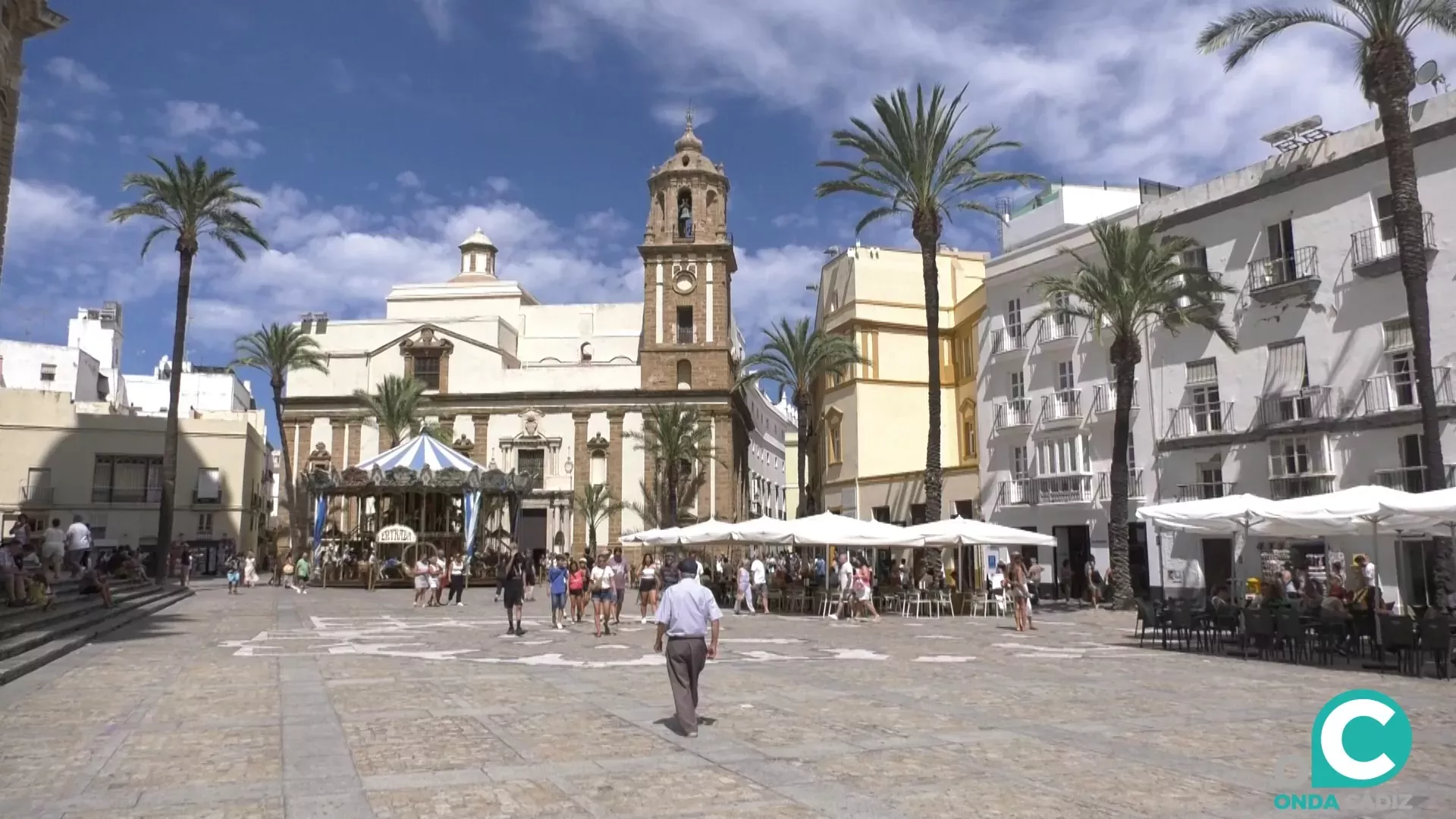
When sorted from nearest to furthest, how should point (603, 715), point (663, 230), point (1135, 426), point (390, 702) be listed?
point (603, 715)
point (390, 702)
point (1135, 426)
point (663, 230)

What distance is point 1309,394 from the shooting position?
2620 cm

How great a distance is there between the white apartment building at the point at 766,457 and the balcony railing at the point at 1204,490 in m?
34.0

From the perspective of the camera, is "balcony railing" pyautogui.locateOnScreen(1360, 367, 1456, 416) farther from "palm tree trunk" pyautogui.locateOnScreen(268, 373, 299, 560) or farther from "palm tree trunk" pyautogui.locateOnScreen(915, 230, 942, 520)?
"palm tree trunk" pyautogui.locateOnScreen(268, 373, 299, 560)

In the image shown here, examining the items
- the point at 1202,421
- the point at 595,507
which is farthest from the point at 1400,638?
the point at 595,507

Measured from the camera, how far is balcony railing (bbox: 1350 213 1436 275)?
79.2 feet

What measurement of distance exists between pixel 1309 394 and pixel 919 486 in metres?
15.1

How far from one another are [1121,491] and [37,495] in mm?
46561

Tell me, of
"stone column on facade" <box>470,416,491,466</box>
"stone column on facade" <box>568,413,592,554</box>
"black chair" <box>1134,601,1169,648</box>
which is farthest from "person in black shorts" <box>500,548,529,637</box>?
"stone column on facade" <box>470,416,491,466</box>

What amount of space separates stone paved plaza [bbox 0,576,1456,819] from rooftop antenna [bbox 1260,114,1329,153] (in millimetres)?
17100

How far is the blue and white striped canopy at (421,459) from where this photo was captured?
1618 inches

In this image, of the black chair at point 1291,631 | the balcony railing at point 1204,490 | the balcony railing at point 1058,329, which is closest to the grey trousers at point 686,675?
the black chair at point 1291,631

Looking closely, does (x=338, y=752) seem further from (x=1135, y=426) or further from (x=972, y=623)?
(x=1135, y=426)

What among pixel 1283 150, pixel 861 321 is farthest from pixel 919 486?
pixel 1283 150

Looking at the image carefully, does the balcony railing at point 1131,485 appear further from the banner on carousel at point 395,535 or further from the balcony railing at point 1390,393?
the banner on carousel at point 395,535
